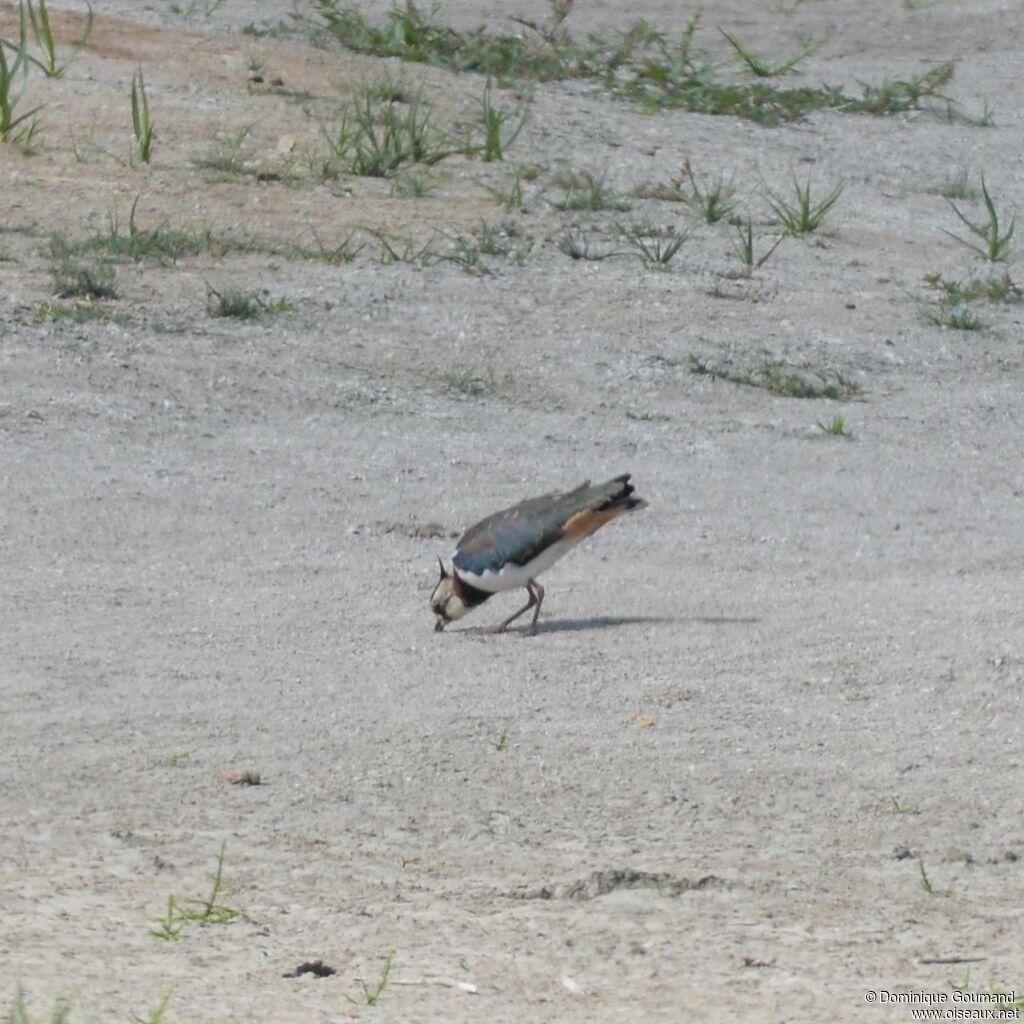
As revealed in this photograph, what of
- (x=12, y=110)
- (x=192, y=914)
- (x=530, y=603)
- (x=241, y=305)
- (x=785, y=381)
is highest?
(x=192, y=914)

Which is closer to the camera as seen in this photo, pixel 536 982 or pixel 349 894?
pixel 536 982

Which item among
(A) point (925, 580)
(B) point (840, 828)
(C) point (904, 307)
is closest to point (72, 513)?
(A) point (925, 580)

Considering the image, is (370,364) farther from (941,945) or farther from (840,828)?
(941,945)

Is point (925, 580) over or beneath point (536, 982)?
beneath

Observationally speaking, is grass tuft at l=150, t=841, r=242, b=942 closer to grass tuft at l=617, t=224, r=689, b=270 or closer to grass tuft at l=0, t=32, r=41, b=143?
grass tuft at l=617, t=224, r=689, b=270

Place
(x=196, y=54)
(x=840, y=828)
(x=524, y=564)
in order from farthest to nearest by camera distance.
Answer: (x=196, y=54) < (x=524, y=564) < (x=840, y=828)

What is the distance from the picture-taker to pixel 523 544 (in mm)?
5156

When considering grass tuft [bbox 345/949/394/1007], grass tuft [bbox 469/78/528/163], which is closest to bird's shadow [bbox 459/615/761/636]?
grass tuft [bbox 345/949/394/1007]

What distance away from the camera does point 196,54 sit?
11.1 m

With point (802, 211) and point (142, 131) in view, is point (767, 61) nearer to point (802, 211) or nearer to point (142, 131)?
point (802, 211)

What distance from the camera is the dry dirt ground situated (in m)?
3.40

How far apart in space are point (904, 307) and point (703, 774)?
5.24m

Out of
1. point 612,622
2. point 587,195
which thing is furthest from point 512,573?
point 587,195

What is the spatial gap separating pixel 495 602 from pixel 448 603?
68 cm
